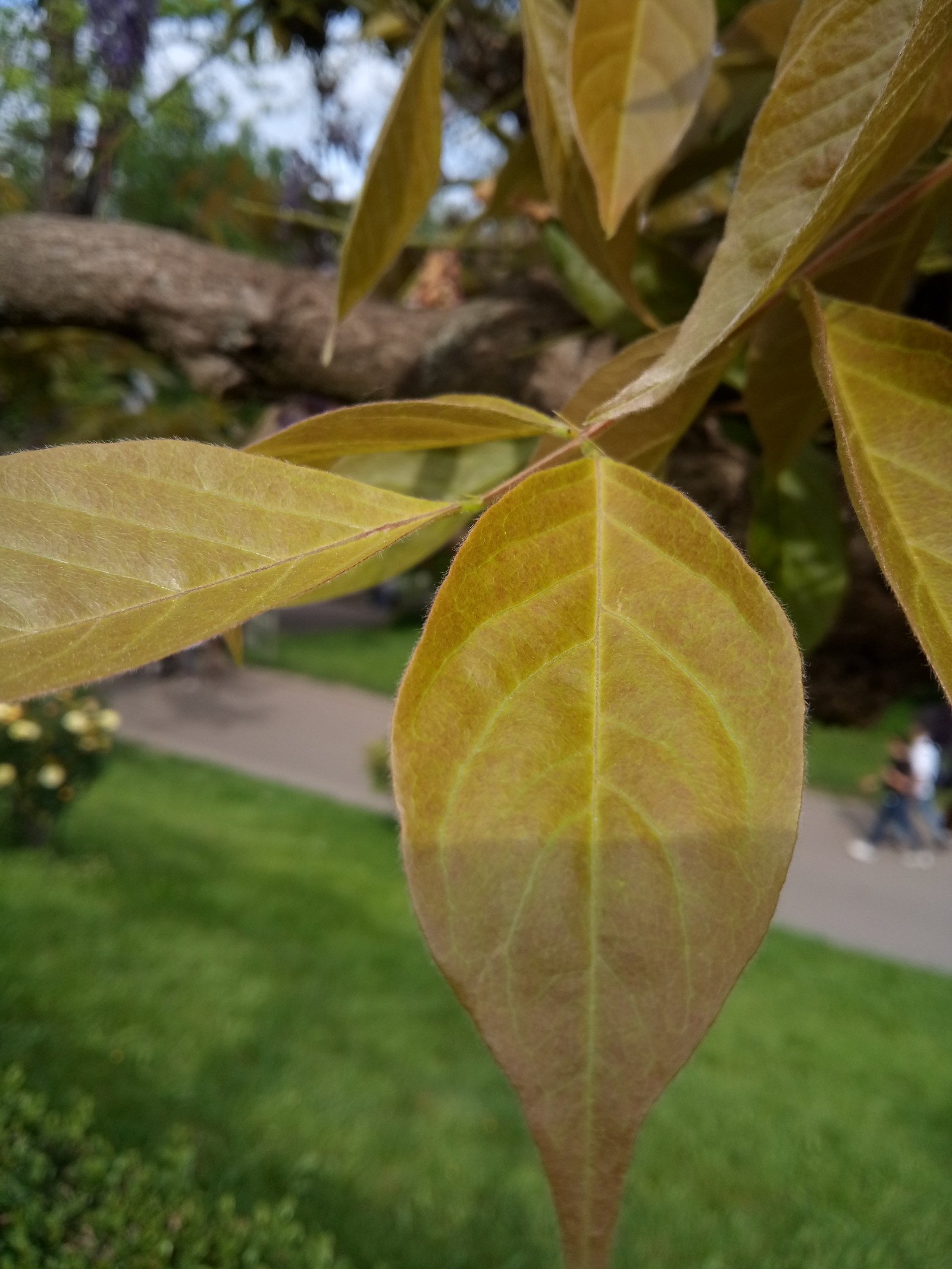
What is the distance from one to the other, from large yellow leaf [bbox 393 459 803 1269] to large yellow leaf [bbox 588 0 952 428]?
38 mm

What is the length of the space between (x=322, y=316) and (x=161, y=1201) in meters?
1.10

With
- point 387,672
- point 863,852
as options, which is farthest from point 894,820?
point 387,672

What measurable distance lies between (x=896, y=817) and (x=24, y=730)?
350cm

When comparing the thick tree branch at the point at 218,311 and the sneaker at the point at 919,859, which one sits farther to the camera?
the sneaker at the point at 919,859

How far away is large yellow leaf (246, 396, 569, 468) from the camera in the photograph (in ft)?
0.68

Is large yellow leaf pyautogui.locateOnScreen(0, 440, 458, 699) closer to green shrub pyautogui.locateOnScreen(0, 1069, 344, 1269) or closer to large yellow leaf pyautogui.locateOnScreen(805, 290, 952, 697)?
large yellow leaf pyautogui.locateOnScreen(805, 290, 952, 697)

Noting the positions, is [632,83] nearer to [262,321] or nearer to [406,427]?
[406,427]

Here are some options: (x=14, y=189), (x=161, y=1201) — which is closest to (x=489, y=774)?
(x=161, y=1201)

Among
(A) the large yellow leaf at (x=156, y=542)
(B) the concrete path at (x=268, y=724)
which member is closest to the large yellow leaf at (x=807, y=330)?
(A) the large yellow leaf at (x=156, y=542)

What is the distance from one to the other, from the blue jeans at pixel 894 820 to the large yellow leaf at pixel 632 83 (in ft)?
13.5

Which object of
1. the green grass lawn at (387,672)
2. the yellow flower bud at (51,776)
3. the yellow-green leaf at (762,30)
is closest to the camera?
the yellow-green leaf at (762,30)

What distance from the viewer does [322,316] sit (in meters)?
0.75

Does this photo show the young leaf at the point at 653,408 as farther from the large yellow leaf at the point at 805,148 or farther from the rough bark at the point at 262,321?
the rough bark at the point at 262,321

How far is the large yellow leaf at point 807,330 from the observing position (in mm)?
280
